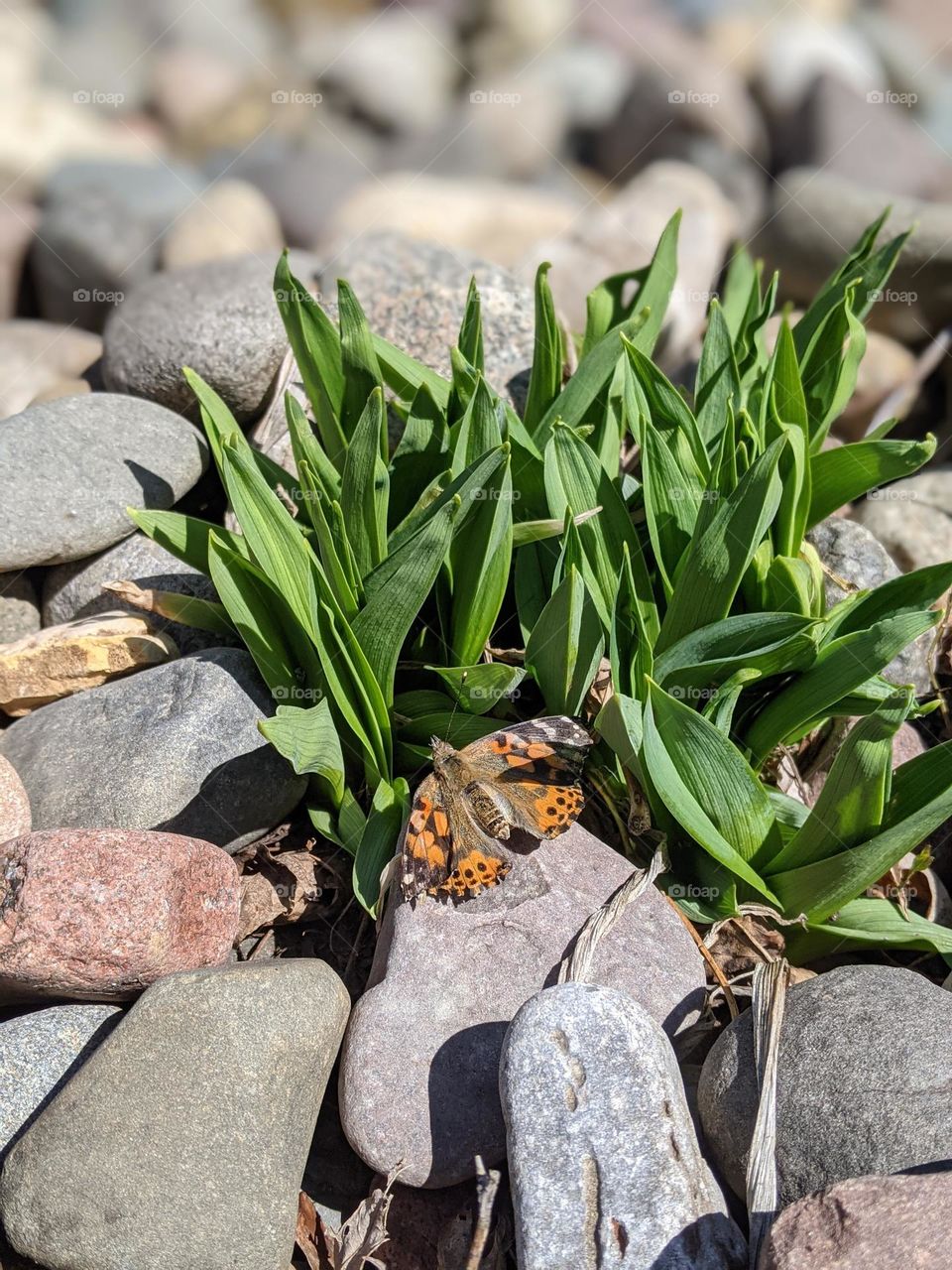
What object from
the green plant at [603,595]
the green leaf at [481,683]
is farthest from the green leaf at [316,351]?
the green leaf at [481,683]

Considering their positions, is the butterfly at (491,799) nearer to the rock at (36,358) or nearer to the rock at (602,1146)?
the rock at (602,1146)

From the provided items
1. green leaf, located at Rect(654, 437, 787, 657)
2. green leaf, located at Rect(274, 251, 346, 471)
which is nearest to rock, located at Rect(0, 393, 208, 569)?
green leaf, located at Rect(274, 251, 346, 471)

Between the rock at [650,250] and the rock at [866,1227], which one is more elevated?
the rock at [650,250]

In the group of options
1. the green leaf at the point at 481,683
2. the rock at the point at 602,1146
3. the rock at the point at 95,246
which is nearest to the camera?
the rock at the point at 602,1146

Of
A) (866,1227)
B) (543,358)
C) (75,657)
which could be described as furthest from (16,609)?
(866,1227)

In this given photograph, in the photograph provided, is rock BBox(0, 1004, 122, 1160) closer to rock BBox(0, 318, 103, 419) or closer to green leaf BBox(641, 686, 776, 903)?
green leaf BBox(641, 686, 776, 903)

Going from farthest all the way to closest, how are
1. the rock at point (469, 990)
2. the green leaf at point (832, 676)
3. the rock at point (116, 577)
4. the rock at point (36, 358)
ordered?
the rock at point (36, 358) < the rock at point (116, 577) < the green leaf at point (832, 676) < the rock at point (469, 990)
